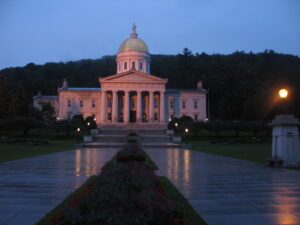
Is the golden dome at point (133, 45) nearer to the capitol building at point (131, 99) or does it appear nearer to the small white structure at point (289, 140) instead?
the capitol building at point (131, 99)

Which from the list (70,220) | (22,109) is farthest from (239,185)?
(22,109)

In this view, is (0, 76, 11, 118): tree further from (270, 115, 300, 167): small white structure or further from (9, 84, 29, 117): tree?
(270, 115, 300, 167): small white structure

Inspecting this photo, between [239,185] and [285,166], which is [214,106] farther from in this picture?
[239,185]

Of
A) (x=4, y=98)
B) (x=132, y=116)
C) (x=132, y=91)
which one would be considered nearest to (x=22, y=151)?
(x=132, y=91)

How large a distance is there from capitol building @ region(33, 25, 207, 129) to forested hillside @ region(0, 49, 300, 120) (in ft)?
32.7

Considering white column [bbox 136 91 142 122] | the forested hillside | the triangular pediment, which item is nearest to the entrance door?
white column [bbox 136 91 142 122]

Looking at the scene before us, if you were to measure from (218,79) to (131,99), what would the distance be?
106ft

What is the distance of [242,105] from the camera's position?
3164 inches

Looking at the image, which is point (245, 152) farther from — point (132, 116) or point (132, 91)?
point (132, 116)

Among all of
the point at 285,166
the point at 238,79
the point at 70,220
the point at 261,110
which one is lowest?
the point at 285,166

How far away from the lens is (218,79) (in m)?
91.6

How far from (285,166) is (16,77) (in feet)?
338

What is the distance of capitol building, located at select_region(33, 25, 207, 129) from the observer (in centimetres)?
6494

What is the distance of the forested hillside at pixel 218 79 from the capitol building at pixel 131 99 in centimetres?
997
